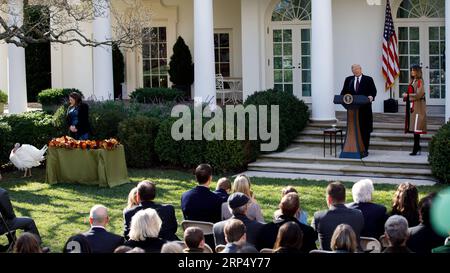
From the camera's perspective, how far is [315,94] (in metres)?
18.4

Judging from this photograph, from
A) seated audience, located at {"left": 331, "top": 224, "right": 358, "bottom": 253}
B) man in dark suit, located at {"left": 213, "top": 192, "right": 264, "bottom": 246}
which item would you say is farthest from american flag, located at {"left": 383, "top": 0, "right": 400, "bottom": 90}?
seated audience, located at {"left": 331, "top": 224, "right": 358, "bottom": 253}

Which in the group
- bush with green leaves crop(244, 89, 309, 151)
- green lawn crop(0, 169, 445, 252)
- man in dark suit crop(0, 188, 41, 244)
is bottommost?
green lawn crop(0, 169, 445, 252)

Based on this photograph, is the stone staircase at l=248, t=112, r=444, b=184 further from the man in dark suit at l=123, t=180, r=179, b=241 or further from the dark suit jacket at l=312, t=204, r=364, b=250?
the dark suit jacket at l=312, t=204, r=364, b=250

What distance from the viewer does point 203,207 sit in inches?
367

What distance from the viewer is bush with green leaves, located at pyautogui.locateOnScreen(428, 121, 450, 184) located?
14.3m

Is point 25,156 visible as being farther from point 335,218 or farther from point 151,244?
point 335,218

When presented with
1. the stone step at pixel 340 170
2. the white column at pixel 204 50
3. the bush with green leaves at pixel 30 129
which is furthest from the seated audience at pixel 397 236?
the bush with green leaves at pixel 30 129

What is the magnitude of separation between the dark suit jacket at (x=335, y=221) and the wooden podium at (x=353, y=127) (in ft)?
24.9

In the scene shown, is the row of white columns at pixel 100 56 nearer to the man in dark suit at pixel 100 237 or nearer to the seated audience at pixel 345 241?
the man in dark suit at pixel 100 237

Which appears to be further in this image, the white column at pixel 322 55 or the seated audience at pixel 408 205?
the white column at pixel 322 55

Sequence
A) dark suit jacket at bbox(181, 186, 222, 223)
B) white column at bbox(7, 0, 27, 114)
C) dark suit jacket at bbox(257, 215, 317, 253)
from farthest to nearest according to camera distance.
Result: white column at bbox(7, 0, 27, 114), dark suit jacket at bbox(181, 186, 222, 223), dark suit jacket at bbox(257, 215, 317, 253)

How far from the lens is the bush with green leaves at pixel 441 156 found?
47.0 feet

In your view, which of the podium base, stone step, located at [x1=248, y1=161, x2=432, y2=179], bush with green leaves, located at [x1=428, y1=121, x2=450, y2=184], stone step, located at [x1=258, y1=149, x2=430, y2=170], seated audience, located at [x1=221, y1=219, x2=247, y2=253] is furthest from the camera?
the podium base

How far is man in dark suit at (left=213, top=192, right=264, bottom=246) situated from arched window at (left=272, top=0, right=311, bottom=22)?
46.3 ft
